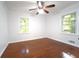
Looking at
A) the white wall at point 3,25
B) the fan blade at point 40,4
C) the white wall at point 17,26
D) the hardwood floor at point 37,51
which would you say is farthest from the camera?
the fan blade at point 40,4

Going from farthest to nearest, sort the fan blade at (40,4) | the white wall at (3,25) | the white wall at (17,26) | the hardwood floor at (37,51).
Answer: the fan blade at (40,4), the white wall at (17,26), the white wall at (3,25), the hardwood floor at (37,51)

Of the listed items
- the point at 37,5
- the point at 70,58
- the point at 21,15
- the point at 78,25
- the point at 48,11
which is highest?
the point at 37,5

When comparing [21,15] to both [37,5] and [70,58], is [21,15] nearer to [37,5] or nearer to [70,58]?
[37,5]

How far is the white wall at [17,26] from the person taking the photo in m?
1.09

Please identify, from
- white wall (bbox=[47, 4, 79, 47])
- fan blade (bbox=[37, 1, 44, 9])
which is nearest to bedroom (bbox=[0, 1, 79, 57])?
white wall (bbox=[47, 4, 79, 47])

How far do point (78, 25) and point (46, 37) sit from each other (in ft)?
2.11

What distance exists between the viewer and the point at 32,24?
1.21 m

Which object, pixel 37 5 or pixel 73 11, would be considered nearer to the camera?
pixel 73 11

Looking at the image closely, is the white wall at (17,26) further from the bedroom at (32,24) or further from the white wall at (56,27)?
the white wall at (56,27)

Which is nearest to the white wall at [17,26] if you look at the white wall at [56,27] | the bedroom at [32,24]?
the bedroom at [32,24]

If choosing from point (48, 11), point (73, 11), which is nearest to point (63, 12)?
point (73, 11)

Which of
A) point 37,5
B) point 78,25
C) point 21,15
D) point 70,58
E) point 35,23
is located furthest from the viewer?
point 37,5

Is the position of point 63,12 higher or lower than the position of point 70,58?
higher

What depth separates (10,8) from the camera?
43.5 inches
